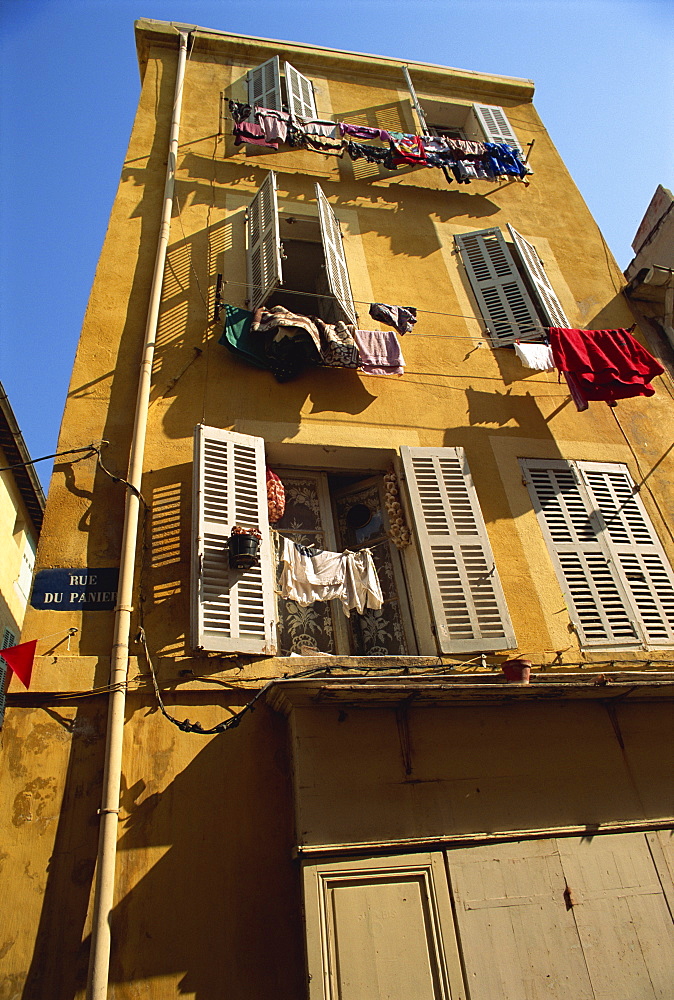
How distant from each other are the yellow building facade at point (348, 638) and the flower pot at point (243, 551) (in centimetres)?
15

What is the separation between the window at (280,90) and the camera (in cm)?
1041

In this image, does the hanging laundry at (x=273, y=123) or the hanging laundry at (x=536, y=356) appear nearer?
the hanging laundry at (x=536, y=356)

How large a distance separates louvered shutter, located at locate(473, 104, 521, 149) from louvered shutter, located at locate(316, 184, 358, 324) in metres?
4.23

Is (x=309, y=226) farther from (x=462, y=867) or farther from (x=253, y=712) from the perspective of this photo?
(x=462, y=867)

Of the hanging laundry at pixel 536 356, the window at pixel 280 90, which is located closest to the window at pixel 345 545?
the hanging laundry at pixel 536 356

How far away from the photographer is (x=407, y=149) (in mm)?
9984

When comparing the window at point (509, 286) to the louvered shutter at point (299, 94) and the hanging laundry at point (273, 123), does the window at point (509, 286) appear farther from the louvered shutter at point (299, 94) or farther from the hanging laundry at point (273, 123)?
the louvered shutter at point (299, 94)

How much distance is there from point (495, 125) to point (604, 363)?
6339 millimetres

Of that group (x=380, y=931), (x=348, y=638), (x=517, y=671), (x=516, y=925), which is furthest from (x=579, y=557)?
(x=380, y=931)

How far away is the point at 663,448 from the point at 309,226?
17.5ft

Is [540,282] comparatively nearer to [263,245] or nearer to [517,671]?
[263,245]

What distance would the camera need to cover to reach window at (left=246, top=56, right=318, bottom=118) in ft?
34.1

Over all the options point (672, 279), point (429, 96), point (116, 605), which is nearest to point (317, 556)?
point (116, 605)

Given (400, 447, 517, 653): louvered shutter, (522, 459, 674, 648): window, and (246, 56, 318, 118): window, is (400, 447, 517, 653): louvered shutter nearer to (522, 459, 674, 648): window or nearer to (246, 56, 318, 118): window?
(522, 459, 674, 648): window
